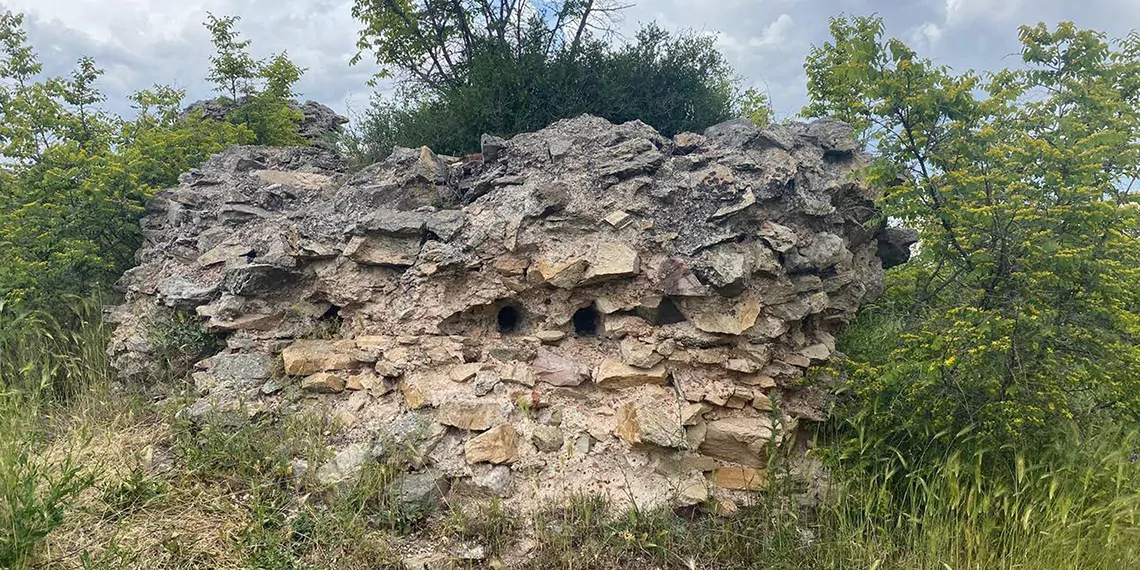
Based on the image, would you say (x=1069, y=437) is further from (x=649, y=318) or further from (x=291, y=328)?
(x=291, y=328)

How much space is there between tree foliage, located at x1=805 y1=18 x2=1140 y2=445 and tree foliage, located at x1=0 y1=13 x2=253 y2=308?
6567 mm

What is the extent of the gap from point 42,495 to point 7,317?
3224mm

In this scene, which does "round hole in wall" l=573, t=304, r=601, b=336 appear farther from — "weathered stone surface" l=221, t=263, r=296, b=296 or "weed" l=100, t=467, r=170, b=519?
"weed" l=100, t=467, r=170, b=519

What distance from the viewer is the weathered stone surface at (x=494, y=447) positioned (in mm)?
3955

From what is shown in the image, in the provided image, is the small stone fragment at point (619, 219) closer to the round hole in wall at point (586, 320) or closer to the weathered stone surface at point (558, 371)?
the round hole in wall at point (586, 320)

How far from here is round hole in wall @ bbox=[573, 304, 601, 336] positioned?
481cm

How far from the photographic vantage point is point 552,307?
15.4ft

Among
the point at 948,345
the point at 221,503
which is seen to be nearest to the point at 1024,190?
the point at 948,345

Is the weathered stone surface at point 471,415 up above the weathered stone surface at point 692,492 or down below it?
above

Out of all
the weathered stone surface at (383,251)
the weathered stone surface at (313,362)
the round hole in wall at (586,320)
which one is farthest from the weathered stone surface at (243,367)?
the round hole in wall at (586,320)

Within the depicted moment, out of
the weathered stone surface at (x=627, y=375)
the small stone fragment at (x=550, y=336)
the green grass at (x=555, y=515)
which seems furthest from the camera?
the small stone fragment at (x=550, y=336)

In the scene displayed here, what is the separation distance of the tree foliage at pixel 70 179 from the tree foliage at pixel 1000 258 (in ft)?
21.5

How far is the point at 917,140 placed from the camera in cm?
423

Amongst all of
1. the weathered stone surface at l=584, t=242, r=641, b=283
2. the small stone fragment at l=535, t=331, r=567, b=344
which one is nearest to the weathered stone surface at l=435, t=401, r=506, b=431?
the small stone fragment at l=535, t=331, r=567, b=344
